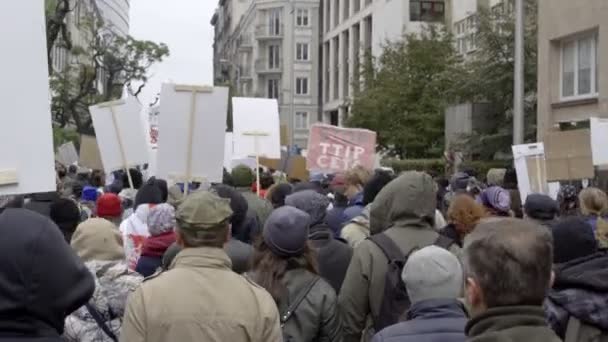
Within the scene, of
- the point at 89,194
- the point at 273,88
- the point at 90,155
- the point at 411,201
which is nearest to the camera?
the point at 411,201

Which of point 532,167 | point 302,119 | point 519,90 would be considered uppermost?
point 302,119

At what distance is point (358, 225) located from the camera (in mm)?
7441

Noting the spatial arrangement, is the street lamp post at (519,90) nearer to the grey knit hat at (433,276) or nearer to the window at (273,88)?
the grey knit hat at (433,276)

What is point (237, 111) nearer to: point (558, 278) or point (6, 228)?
point (558, 278)

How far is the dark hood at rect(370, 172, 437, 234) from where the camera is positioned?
18.6 feet

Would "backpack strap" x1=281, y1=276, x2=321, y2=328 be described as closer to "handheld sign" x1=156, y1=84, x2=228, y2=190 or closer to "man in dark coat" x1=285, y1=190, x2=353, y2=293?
"man in dark coat" x1=285, y1=190, x2=353, y2=293

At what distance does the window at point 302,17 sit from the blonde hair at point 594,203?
85.8 meters

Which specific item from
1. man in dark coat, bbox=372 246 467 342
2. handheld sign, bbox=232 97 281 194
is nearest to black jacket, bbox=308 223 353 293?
man in dark coat, bbox=372 246 467 342

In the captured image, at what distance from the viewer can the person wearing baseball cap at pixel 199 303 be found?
420 cm

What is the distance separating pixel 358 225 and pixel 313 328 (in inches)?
88.4

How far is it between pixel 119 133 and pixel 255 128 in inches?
130

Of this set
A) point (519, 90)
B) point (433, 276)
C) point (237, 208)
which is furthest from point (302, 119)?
point (433, 276)

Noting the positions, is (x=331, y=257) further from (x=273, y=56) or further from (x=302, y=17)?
(x=273, y=56)

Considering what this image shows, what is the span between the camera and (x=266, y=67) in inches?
3984
